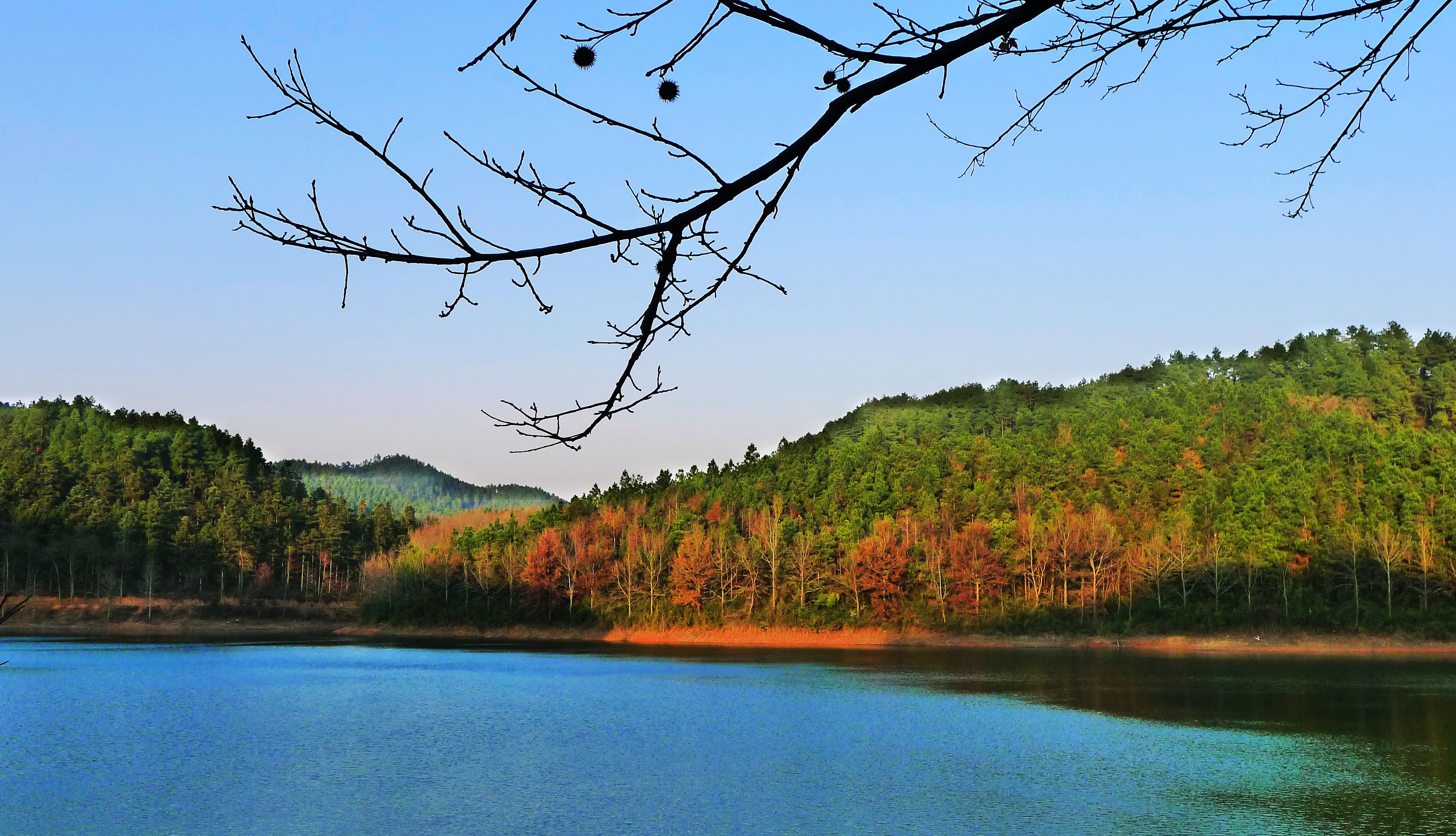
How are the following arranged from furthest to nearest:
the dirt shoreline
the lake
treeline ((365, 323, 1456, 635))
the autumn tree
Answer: the autumn tree → treeline ((365, 323, 1456, 635)) → the dirt shoreline → the lake

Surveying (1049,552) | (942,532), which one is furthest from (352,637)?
(1049,552)

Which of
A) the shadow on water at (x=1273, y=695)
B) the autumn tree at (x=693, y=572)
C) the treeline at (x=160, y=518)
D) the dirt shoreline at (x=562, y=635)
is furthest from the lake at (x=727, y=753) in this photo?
the treeline at (x=160, y=518)

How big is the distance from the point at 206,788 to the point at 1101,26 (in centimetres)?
2493

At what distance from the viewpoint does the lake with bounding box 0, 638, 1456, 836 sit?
20375mm

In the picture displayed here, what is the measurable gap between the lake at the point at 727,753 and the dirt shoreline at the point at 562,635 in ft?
69.0

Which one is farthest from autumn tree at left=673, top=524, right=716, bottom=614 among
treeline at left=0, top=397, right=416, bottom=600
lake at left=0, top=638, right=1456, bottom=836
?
treeline at left=0, top=397, right=416, bottom=600

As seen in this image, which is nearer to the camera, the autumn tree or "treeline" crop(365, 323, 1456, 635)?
"treeline" crop(365, 323, 1456, 635)

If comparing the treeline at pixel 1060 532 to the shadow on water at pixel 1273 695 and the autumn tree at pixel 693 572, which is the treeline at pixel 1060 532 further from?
the shadow on water at pixel 1273 695

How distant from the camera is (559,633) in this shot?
9056 cm

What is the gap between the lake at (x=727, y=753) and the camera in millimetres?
20375

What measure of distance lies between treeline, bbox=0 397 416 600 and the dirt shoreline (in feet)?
17.6

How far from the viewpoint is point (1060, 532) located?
8388cm

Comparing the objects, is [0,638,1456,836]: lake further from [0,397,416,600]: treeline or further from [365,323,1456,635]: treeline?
[0,397,416,600]: treeline

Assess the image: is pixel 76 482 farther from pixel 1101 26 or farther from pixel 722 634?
pixel 1101 26
